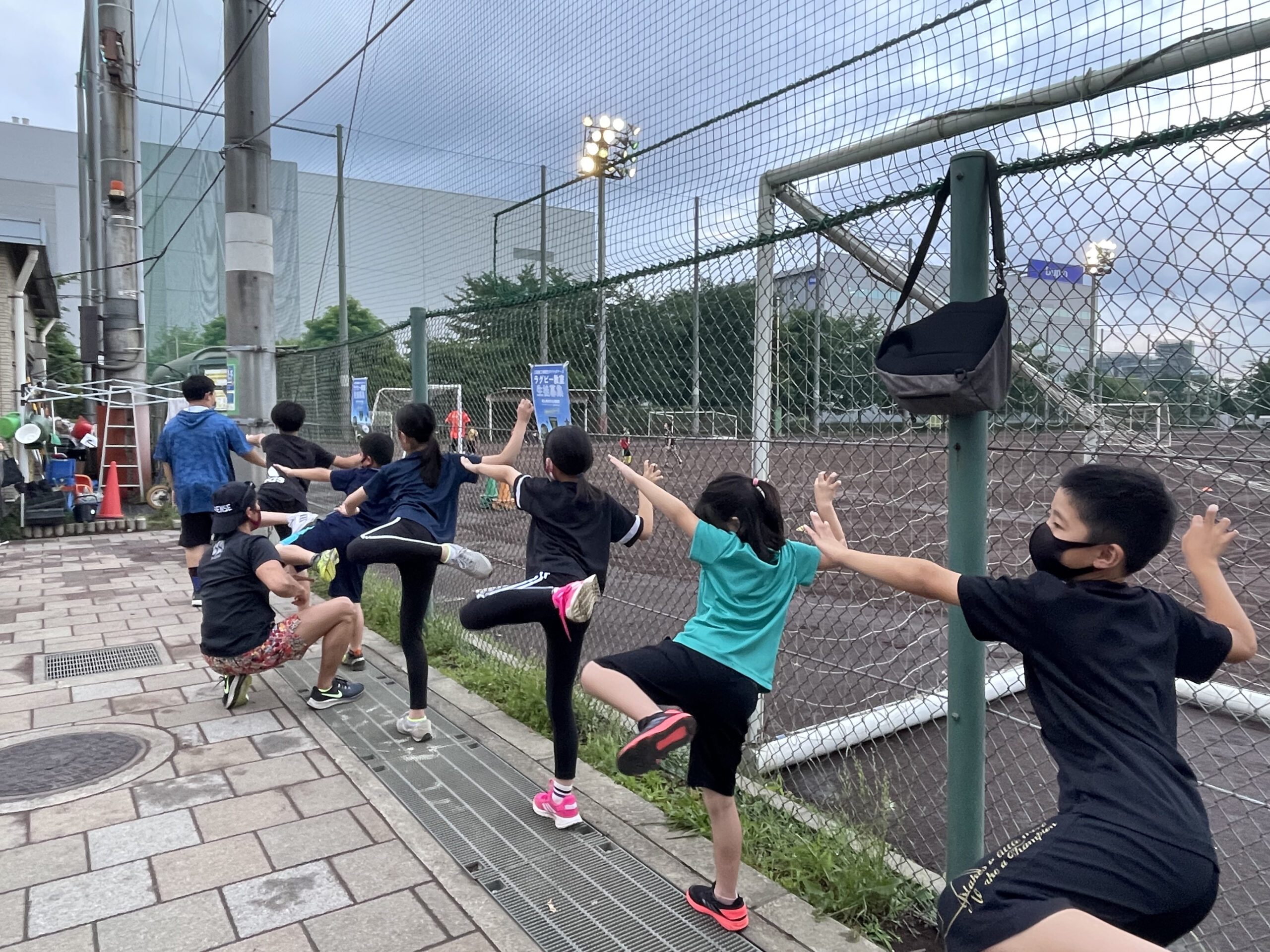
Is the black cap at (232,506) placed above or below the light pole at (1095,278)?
below

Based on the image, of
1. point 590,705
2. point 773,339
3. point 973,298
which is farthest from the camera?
point 590,705

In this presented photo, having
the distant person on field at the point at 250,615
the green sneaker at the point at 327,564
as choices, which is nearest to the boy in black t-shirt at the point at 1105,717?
the green sneaker at the point at 327,564

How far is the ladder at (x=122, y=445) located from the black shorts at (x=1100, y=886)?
13.8 m

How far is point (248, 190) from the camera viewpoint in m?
7.34

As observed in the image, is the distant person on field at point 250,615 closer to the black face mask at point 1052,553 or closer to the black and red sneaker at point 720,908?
the black and red sneaker at point 720,908

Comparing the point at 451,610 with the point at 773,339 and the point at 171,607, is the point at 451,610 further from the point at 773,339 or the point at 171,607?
the point at 773,339

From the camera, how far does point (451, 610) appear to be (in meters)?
6.48

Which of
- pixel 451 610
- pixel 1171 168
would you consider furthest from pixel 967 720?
pixel 451 610

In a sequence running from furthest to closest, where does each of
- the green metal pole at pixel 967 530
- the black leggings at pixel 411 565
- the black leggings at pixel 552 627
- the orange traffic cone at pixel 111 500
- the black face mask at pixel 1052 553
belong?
1. the orange traffic cone at pixel 111 500
2. the black leggings at pixel 411 565
3. the black leggings at pixel 552 627
4. the green metal pole at pixel 967 530
5. the black face mask at pixel 1052 553

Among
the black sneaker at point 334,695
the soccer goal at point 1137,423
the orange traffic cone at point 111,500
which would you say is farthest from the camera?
the orange traffic cone at point 111,500

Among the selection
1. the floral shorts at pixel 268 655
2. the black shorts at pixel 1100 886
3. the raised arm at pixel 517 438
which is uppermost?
the raised arm at pixel 517 438

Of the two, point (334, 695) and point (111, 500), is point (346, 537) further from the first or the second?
point (111, 500)

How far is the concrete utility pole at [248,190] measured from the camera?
24.0 feet

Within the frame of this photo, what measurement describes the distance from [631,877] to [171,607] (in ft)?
19.0
